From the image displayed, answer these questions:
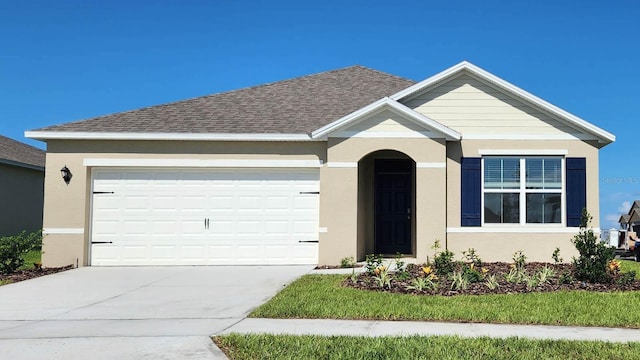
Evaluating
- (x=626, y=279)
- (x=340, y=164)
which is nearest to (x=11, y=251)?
(x=340, y=164)

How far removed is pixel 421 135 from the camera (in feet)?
42.0

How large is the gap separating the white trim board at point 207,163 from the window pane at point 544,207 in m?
5.34

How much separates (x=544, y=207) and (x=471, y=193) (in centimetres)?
186

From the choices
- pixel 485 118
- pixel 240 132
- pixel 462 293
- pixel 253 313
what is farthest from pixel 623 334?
pixel 240 132

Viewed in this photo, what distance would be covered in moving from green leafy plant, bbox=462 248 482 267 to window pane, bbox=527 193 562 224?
A: 1.76m

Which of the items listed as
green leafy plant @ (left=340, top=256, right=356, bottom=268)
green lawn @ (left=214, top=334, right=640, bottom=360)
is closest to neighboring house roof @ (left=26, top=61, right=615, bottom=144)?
green leafy plant @ (left=340, top=256, right=356, bottom=268)

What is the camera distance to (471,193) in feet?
42.9

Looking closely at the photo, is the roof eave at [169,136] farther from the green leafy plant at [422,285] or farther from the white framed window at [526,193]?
the green leafy plant at [422,285]

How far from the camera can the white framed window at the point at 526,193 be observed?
13.1 metres

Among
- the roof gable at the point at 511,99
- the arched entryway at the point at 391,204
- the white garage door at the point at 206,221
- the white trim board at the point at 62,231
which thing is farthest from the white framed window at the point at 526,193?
the white trim board at the point at 62,231

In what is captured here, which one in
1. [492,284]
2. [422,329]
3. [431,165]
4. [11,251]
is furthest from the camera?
[431,165]

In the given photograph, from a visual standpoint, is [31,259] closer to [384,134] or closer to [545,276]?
[384,134]

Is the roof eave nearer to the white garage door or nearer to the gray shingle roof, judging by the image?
the gray shingle roof

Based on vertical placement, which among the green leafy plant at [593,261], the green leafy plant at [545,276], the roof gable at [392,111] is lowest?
the green leafy plant at [545,276]
